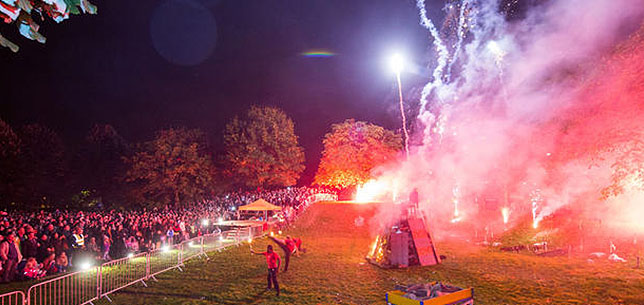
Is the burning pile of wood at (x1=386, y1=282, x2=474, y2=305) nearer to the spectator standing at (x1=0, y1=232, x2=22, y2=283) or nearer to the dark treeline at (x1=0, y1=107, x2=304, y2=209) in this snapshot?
the spectator standing at (x1=0, y1=232, x2=22, y2=283)

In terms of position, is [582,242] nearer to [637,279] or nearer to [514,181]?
[637,279]

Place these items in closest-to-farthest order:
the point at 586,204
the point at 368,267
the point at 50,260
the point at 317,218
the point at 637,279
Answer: the point at 637,279 → the point at 50,260 → the point at 368,267 → the point at 586,204 → the point at 317,218

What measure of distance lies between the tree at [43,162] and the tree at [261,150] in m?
17.6

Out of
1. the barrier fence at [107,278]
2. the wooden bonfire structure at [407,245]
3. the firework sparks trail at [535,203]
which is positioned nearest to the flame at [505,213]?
the firework sparks trail at [535,203]

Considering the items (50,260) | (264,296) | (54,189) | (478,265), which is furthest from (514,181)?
(54,189)

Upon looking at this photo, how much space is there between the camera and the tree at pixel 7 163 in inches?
1209

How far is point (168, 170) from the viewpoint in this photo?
3500 centimetres

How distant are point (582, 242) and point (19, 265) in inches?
946

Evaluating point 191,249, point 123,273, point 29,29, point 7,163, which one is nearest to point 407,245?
point 191,249

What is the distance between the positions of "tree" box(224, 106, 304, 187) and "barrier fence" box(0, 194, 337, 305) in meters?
24.1

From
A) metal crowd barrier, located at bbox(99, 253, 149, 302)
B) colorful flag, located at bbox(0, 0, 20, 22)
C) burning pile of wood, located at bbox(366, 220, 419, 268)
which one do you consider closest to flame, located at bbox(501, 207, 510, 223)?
burning pile of wood, located at bbox(366, 220, 419, 268)

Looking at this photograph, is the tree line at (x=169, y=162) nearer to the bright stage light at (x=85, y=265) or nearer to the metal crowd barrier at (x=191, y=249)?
the metal crowd barrier at (x=191, y=249)

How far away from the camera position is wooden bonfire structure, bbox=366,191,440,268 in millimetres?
15664

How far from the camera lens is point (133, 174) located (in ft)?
114
